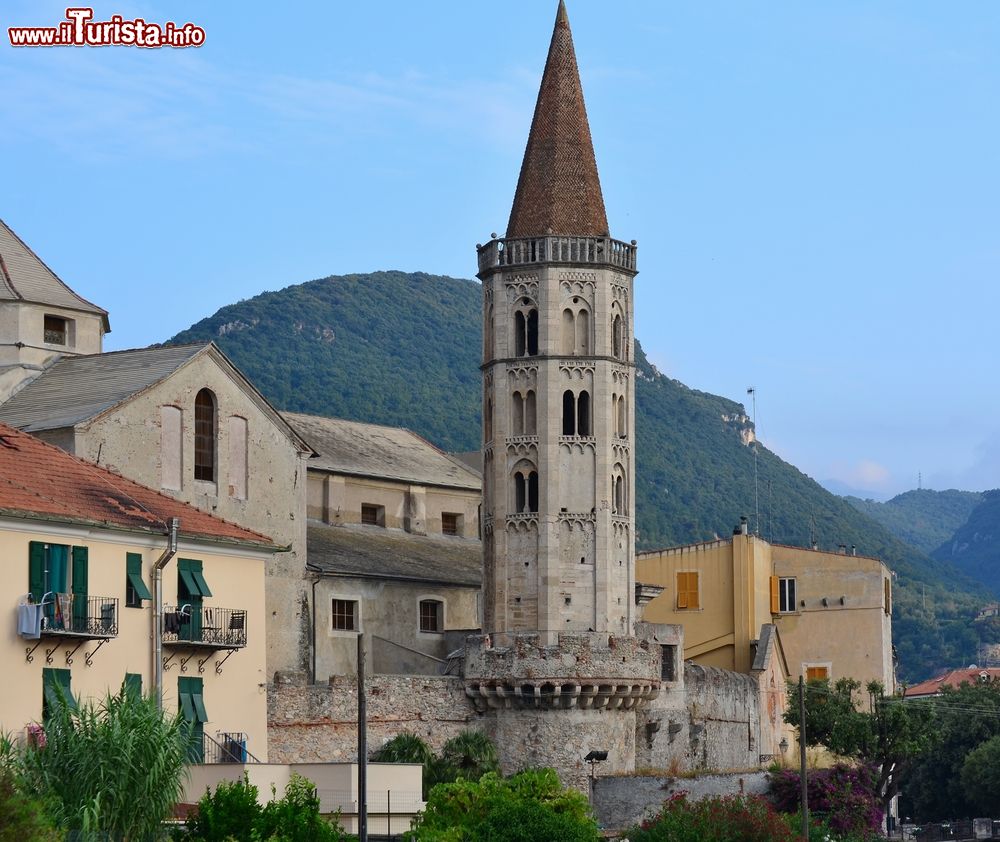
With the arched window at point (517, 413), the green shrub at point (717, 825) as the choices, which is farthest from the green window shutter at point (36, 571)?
the arched window at point (517, 413)

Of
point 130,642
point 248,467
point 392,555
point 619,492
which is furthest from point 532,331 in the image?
point 130,642

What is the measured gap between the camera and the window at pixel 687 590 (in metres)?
90.8

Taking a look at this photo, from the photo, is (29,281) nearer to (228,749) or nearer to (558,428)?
(558,428)

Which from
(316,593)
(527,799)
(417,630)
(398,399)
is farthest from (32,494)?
(398,399)

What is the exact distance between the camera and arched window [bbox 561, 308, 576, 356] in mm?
73312

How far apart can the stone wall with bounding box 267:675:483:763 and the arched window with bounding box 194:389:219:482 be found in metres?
6.63

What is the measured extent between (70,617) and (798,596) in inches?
2009

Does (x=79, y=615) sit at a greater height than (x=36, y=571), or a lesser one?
lesser

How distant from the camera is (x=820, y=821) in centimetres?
7106

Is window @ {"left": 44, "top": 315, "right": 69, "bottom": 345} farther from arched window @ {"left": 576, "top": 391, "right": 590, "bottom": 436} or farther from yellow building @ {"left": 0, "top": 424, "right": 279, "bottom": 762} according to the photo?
arched window @ {"left": 576, "top": 391, "right": 590, "bottom": 436}

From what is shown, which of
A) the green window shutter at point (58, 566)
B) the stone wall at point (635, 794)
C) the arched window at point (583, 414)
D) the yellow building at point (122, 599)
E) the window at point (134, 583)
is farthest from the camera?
the arched window at point (583, 414)

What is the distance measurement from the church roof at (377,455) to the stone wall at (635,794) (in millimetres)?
17480

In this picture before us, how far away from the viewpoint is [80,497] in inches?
2066

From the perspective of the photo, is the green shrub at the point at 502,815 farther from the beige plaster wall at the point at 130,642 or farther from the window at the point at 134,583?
the window at the point at 134,583
